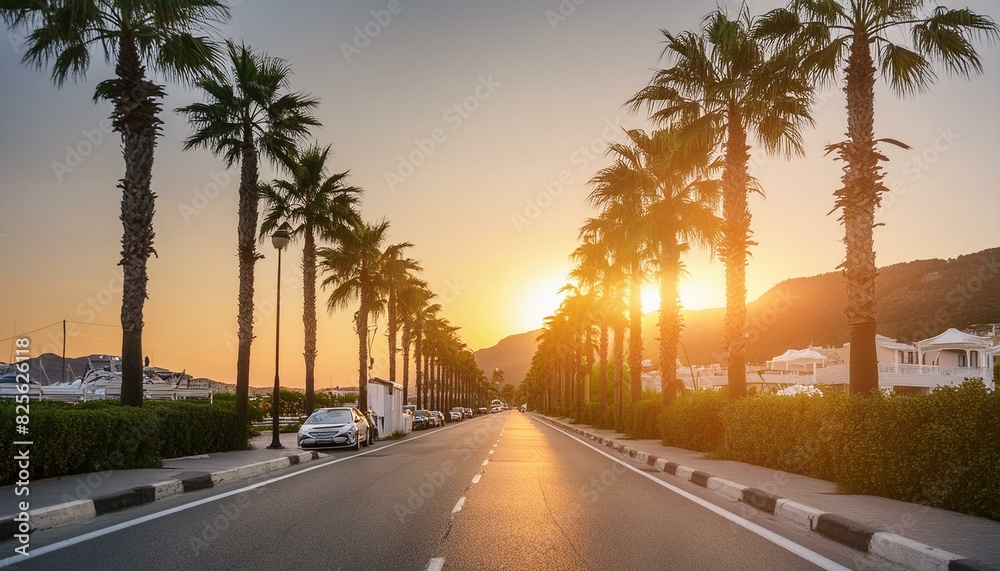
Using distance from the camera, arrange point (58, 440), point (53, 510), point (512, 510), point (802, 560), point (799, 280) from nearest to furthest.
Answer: point (802, 560) → point (53, 510) → point (512, 510) → point (58, 440) → point (799, 280)

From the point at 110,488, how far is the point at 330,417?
54.0 ft

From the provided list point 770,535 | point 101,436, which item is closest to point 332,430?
point 101,436

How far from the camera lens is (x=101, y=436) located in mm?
13633

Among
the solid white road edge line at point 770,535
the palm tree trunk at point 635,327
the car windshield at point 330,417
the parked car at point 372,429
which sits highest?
the palm tree trunk at point 635,327

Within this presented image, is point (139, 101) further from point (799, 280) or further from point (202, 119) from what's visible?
point (799, 280)

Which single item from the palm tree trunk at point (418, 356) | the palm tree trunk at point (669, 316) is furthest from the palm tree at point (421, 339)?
the palm tree trunk at point (669, 316)

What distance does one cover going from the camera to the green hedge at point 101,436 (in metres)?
11.8

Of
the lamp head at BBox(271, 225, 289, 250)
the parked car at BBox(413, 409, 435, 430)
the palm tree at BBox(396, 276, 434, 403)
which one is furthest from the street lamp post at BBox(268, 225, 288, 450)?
the parked car at BBox(413, 409, 435, 430)

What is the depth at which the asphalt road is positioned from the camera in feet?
23.4

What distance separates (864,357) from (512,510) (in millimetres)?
8032

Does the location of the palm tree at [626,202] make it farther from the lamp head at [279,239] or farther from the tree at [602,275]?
the lamp head at [279,239]

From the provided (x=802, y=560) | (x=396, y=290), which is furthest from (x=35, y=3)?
(x=396, y=290)

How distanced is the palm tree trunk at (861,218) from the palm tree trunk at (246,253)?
1727 cm

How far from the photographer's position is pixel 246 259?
2423 cm
